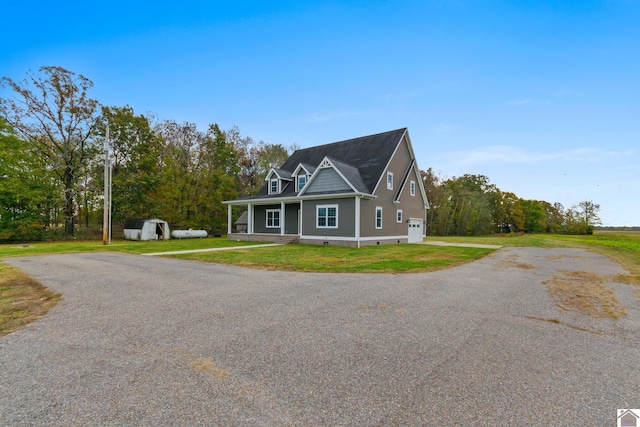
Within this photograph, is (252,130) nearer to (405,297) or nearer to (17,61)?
(17,61)

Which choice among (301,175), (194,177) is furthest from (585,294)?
(194,177)

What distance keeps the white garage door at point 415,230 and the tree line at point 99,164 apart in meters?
19.5

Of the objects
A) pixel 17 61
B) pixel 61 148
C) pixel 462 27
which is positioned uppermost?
pixel 17 61

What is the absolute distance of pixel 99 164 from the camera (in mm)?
26391

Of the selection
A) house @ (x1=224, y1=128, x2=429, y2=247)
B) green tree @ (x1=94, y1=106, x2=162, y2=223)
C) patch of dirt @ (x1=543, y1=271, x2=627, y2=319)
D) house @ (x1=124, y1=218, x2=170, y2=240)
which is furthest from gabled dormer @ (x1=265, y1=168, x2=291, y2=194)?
patch of dirt @ (x1=543, y1=271, x2=627, y2=319)

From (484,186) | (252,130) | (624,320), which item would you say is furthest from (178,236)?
(484,186)

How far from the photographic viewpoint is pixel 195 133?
3172 centimetres

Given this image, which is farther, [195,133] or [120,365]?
[195,133]

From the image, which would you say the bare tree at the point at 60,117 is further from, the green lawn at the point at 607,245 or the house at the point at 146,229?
the green lawn at the point at 607,245

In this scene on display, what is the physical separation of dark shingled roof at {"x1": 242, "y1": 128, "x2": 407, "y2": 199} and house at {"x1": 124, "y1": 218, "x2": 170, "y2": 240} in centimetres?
1017

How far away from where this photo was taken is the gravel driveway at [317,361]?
2273 millimetres

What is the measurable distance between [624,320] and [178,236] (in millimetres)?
28269

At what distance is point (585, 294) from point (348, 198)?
12375 mm

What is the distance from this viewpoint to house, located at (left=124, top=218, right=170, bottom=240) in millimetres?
24891
